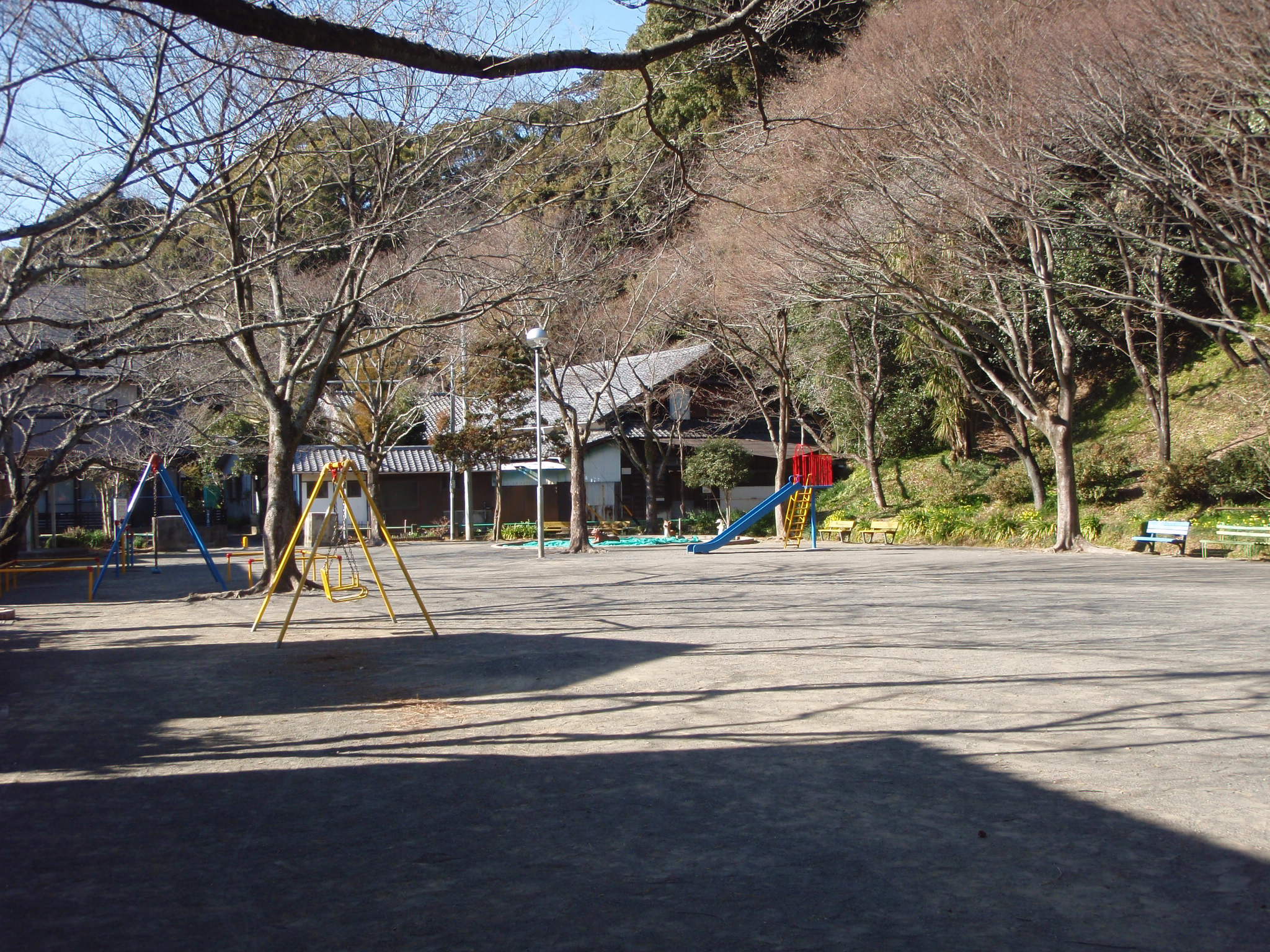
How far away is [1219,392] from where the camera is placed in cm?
2517

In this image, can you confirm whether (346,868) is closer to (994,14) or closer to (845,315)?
(994,14)

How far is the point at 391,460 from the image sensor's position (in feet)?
131

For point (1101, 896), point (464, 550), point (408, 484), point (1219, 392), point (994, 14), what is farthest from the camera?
point (408, 484)

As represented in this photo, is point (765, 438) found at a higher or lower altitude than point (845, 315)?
lower

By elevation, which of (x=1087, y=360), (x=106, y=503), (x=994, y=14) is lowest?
(x=106, y=503)

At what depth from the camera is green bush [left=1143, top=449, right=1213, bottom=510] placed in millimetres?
21078

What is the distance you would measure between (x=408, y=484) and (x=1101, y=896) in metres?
37.9

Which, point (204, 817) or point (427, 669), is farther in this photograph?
point (427, 669)

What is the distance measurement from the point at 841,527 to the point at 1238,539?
35.9 feet

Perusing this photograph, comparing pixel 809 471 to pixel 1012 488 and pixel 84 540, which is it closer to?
pixel 1012 488

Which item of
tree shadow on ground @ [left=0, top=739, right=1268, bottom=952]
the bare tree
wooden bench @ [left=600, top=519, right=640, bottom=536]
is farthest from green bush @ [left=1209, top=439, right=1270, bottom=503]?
the bare tree

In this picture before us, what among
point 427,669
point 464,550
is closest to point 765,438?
point 464,550

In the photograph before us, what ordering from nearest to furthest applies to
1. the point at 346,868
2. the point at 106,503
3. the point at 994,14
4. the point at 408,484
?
the point at 346,868, the point at 994,14, the point at 106,503, the point at 408,484

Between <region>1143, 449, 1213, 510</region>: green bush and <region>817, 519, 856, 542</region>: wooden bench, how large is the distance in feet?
27.4
